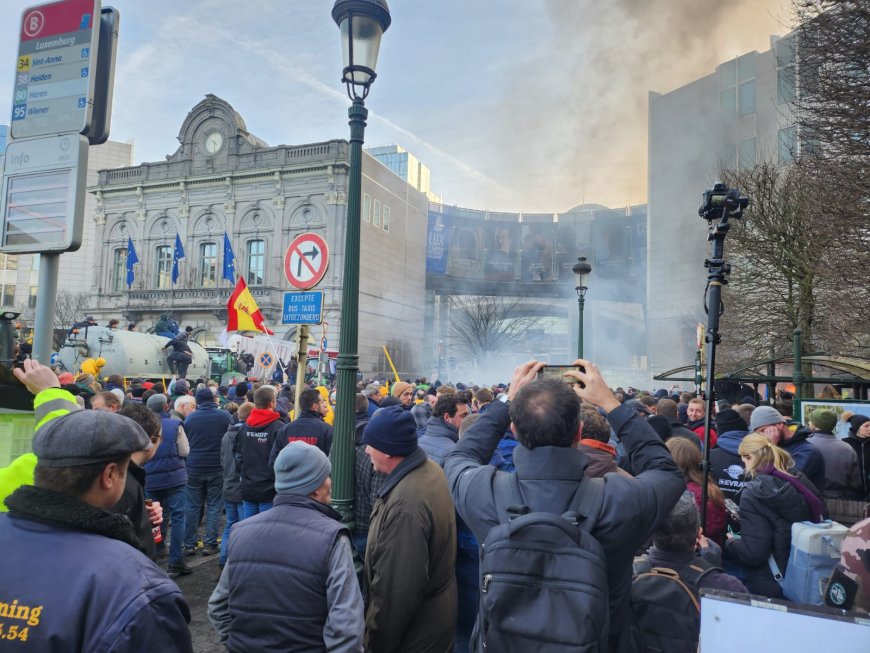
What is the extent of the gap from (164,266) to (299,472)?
40.7m

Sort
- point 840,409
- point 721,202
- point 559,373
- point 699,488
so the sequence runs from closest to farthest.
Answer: point 559,373 < point 699,488 < point 721,202 < point 840,409

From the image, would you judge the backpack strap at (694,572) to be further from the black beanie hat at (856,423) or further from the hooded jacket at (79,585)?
the black beanie hat at (856,423)

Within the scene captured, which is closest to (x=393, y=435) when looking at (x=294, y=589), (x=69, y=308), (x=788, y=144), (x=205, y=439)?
(x=294, y=589)

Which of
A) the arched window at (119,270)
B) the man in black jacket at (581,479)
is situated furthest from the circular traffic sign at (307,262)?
the arched window at (119,270)

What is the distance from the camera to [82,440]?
1740 mm

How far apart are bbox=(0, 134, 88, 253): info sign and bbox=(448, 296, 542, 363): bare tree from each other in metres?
46.6

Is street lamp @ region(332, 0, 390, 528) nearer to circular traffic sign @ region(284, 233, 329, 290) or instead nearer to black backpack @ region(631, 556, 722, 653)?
circular traffic sign @ region(284, 233, 329, 290)

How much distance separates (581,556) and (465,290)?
169 feet

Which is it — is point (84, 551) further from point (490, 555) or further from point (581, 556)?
point (581, 556)

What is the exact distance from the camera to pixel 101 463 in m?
1.76

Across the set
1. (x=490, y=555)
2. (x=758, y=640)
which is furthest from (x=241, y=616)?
(x=758, y=640)

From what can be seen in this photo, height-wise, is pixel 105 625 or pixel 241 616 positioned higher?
pixel 105 625

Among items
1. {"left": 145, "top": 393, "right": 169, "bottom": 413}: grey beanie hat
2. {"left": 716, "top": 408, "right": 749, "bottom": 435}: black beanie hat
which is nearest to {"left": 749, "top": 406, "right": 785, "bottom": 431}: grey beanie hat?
{"left": 716, "top": 408, "right": 749, "bottom": 435}: black beanie hat

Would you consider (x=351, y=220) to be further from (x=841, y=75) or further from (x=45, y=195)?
(x=841, y=75)
